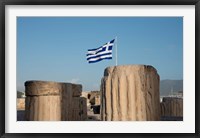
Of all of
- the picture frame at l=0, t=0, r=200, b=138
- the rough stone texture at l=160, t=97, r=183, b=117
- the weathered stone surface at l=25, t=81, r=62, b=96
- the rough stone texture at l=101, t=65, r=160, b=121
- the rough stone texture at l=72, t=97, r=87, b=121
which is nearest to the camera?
the picture frame at l=0, t=0, r=200, b=138

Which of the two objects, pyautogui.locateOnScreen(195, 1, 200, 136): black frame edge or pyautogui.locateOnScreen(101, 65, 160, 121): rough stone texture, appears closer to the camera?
pyautogui.locateOnScreen(195, 1, 200, 136): black frame edge

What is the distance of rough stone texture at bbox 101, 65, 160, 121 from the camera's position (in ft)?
17.5

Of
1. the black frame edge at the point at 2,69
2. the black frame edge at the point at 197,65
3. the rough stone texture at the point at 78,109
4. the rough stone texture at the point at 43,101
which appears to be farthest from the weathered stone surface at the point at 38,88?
the black frame edge at the point at 197,65

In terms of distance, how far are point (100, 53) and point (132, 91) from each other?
4023 millimetres

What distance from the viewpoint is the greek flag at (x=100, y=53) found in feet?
30.4

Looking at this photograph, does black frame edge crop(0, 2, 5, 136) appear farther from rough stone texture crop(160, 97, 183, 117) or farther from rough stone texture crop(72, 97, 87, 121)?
rough stone texture crop(160, 97, 183, 117)

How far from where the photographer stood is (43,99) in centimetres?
732

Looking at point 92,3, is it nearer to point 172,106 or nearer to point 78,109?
point 78,109

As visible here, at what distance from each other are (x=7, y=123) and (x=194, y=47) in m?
2.51

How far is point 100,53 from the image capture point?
30.7ft


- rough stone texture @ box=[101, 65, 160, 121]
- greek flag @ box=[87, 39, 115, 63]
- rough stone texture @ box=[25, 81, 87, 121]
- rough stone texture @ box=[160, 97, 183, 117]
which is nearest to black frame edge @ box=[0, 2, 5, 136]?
rough stone texture @ box=[101, 65, 160, 121]

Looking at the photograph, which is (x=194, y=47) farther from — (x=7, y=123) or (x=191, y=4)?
(x=7, y=123)

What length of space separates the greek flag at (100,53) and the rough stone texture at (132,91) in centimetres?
372

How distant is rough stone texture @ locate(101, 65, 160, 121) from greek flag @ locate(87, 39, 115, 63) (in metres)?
3.72
